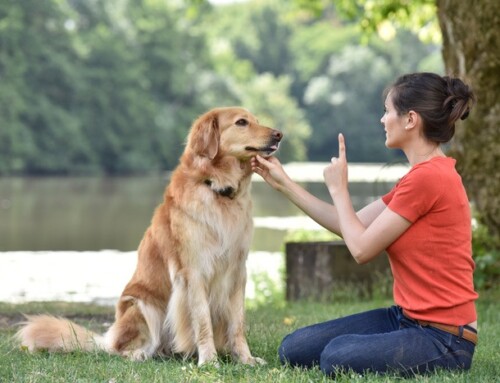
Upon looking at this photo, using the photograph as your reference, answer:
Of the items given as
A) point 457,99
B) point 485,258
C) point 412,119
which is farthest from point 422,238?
point 485,258

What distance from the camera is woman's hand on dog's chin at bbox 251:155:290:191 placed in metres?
4.60

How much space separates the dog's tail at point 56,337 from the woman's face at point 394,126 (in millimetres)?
2202

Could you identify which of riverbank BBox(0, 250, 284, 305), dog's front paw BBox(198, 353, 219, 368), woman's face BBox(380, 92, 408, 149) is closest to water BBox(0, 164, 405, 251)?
riverbank BBox(0, 250, 284, 305)

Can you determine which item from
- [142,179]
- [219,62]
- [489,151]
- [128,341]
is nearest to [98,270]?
[489,151]

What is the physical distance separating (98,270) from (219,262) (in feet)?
33.5

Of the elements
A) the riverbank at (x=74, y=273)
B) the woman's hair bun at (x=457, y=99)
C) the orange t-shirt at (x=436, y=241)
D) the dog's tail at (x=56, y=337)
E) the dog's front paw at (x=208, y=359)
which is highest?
the woman's hair bun at (x=457, y=99)

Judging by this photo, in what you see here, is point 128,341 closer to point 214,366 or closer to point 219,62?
point 214,366

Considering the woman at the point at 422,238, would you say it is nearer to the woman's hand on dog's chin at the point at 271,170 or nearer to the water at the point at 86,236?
the woman's hand on dog's chin at the point at 271,170

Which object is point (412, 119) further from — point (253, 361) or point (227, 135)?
point (253, 361)

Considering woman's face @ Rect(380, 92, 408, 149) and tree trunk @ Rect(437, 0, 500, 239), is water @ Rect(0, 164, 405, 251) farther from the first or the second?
woman's face @ Rect(380, 92, 408, 149)

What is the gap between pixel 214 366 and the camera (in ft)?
15.3

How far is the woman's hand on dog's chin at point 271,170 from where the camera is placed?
4.60 meters

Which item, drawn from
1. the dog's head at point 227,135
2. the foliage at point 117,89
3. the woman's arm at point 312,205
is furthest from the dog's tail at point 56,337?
the foliage at point 117,89

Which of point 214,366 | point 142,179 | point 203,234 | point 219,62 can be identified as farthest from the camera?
point 219,62
